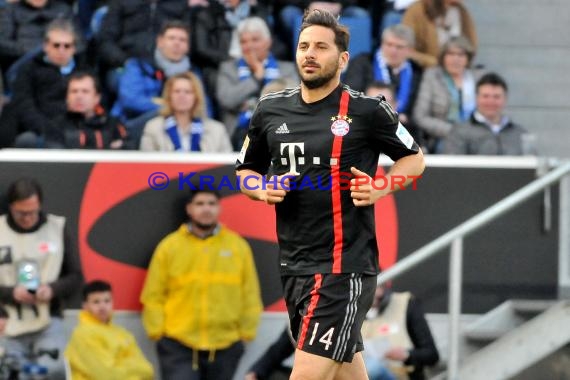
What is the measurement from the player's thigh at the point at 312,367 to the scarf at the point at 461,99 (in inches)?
193

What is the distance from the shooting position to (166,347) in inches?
395

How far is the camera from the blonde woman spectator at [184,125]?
10.5 metres

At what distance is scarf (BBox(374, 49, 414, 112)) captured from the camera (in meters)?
11.3

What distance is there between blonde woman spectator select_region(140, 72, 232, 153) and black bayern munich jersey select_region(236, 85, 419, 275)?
3.60m

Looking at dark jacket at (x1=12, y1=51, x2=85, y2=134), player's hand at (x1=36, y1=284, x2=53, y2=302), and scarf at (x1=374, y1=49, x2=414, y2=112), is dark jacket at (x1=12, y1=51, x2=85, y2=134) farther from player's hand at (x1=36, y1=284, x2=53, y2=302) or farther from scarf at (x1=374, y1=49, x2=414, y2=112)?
scarf at (x1=374, y1=49, x2=414, y2=112)

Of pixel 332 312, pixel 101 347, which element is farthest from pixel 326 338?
pixel 101 347

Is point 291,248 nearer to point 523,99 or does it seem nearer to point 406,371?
point 406,371

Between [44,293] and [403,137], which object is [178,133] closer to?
[44,293]

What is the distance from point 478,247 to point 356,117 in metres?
3.61

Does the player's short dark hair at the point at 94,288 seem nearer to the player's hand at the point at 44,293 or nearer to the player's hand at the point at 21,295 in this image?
the player's hand at the point at 44,293

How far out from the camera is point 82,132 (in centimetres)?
1049

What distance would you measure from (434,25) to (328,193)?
5.61 metres

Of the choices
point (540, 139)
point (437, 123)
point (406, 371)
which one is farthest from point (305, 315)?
point (540, 139)

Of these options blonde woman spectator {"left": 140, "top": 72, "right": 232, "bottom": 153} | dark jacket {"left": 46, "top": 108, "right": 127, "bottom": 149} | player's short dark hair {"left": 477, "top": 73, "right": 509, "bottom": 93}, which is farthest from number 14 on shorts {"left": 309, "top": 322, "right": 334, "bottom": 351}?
player's short dark hair {"left": 477, "top": 73, "right": 509, "bottom": 93}
